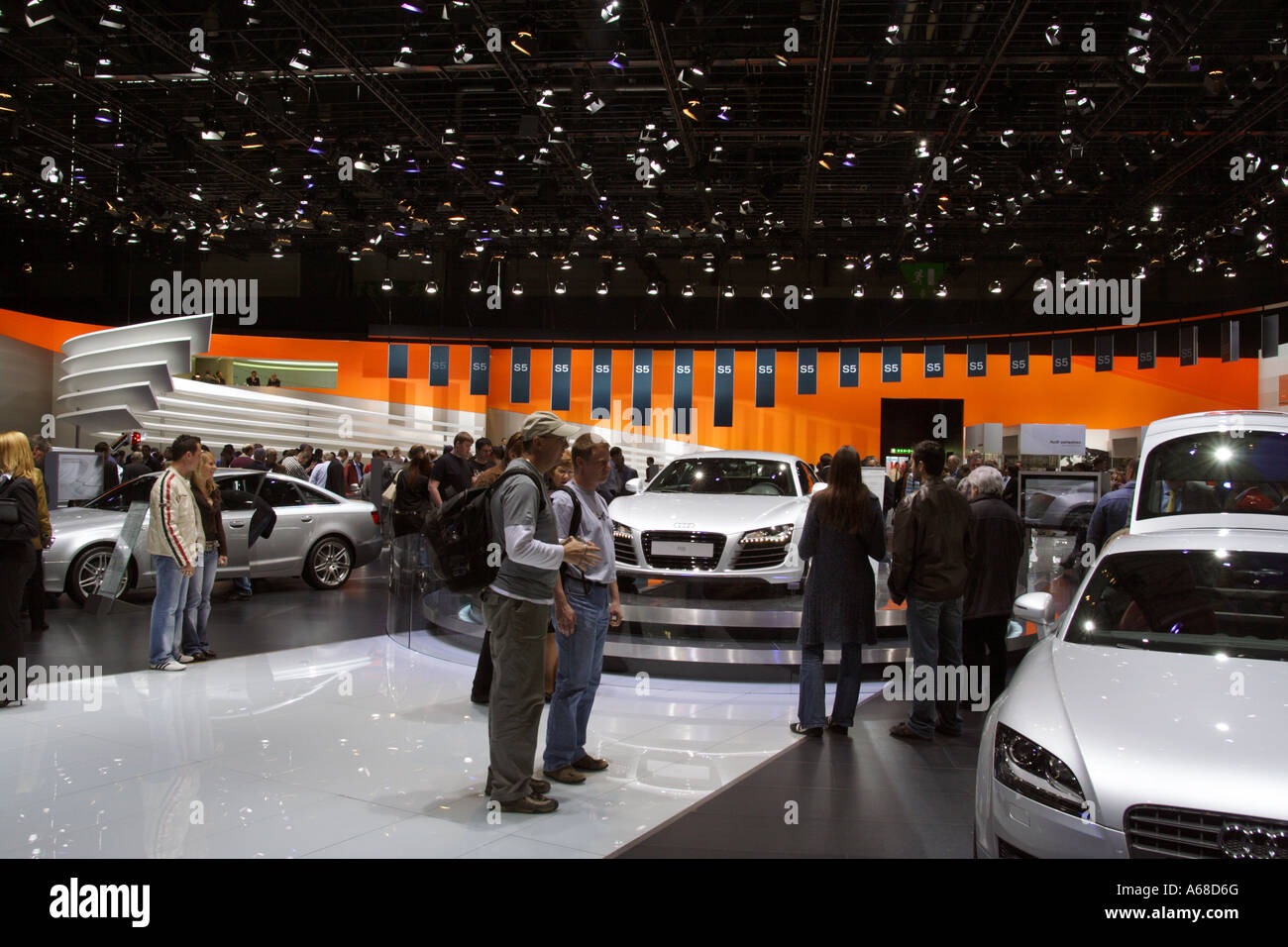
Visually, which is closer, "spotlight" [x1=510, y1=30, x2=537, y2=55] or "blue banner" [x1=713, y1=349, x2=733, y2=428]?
"spotlight" [x1=510, y1=30, x2=537, y2=55]

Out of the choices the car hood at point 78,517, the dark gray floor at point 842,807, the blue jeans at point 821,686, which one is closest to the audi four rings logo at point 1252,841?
the dark gray floor at point 842,807

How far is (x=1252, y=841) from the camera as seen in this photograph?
2186 millimetres

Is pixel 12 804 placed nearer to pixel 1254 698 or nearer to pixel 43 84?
pixel 1254 698

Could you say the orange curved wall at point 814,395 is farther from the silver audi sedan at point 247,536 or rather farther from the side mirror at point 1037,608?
the side mirror at point 1037,608

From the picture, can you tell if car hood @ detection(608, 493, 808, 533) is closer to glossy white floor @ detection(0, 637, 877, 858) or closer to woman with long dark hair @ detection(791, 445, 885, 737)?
glossy white floor @ detection(0, 637, 877, 858)

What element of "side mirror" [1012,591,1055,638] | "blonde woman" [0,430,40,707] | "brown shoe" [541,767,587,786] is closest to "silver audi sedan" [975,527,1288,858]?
"side mirror" [1012,591,1055,638]

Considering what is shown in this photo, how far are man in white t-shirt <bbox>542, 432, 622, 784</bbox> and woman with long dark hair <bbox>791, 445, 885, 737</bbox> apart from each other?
1.26 m

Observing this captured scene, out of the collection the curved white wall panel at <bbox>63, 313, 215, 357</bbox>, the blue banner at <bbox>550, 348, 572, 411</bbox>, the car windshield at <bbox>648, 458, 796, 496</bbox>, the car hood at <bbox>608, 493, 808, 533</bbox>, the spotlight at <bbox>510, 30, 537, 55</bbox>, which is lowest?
the car hood at <bbox>608, 493, 808, 533</bbox>

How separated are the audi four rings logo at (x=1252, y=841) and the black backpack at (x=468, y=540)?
247 cm

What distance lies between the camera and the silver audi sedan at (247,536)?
26.6ft

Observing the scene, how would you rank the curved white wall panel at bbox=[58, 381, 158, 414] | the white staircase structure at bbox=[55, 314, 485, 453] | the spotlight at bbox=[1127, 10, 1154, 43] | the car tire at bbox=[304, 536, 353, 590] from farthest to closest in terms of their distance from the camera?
the white staircase structure at bbox=[55, 314, 485, 453] → the curved white wall panel at bbox=[58, 381, 158, 414] → the car tire at bbox=[304, 536, 353, 590] → the spotlight at bbox=[1127, 10, 1154, 43]

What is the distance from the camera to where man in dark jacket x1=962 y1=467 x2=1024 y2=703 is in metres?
5.28

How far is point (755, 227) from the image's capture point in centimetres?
1655
